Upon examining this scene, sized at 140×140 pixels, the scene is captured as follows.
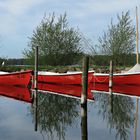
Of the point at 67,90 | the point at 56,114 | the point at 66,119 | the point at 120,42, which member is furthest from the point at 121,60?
the point at 66,119

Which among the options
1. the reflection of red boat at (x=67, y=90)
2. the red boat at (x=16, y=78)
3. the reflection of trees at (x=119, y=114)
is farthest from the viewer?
the red boat at (x=16, y=78)

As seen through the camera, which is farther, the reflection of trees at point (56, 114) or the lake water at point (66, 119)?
the reflection of trees at point (56, 114)

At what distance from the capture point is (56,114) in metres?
15.7

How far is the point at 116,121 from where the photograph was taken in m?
13.8

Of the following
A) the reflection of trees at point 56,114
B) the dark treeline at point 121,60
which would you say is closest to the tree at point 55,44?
the dark treeline at point 121,60

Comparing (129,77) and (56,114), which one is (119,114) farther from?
(129,77)

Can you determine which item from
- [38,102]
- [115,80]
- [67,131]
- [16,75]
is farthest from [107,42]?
[67,131]

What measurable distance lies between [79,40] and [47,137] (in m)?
42.1

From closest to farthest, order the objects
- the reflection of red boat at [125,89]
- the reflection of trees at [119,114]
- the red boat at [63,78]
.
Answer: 1. the reflection of trees at [119,114]
2. the reflection of red boat at [125,89]
3. the red boat at [63,78]

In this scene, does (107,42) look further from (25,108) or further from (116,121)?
(116,121)

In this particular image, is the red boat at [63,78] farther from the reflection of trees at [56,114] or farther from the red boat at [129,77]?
the reflection of trees at [56,114]

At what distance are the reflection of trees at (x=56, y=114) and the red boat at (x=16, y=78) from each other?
8.60 m

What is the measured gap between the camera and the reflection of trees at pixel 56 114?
12.5 metres

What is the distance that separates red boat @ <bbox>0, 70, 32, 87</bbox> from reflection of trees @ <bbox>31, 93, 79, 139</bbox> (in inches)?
338
